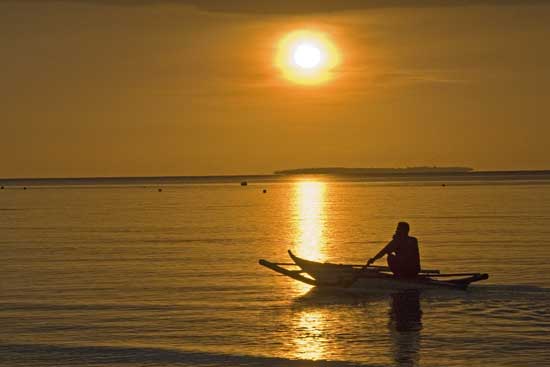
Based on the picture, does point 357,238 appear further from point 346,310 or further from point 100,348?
point 100,348

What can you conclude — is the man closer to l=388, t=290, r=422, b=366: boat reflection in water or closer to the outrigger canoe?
the outrigger canoe

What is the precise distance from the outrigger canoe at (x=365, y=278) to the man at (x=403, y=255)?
0.28 meters

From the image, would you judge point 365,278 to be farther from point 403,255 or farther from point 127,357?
point 127,357

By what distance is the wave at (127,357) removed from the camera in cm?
1919

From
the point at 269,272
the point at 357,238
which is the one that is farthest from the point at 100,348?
the point at 357,238

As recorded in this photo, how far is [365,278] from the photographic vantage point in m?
30.4

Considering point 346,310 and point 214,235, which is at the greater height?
point 214,235

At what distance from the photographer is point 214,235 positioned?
54969mm

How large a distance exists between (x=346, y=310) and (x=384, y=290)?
13.0ft

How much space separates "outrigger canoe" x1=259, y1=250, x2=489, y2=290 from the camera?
97.1ft

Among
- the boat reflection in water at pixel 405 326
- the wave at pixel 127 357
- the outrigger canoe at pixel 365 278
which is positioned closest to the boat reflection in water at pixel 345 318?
the boat reflection in water at pixel 405 326

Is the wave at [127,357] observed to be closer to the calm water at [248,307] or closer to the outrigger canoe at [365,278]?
the calm water at [248,307]

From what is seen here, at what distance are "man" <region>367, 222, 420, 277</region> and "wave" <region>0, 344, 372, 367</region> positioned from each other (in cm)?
1079

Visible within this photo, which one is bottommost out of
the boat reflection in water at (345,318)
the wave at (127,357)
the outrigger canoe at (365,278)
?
the wave at (127,357)
